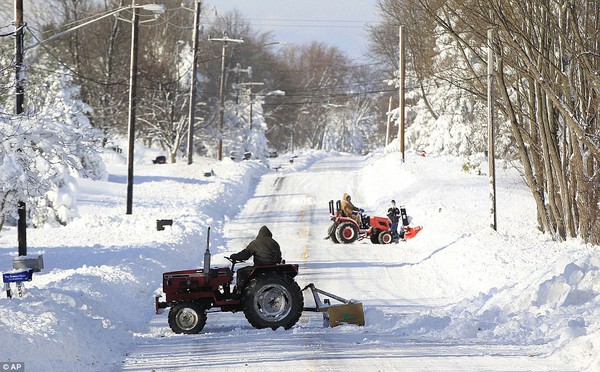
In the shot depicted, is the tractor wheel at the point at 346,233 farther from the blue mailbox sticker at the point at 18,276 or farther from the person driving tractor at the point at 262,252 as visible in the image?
the blue mailbox sticker at the point at 18,276

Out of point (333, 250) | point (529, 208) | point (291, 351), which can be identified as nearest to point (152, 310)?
point (291, 351)

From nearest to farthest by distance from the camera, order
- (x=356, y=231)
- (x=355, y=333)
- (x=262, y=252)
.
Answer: (x=355, y=333) < (x=262, y=252) < (x=356, y=231)

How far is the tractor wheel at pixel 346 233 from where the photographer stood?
2606cm

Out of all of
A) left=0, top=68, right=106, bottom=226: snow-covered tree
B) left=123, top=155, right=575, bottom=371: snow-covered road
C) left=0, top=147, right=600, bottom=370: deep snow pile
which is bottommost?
left=123, top=155, right=575, bottom=371: snow-covered road

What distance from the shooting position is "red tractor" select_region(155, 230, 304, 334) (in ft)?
42.0

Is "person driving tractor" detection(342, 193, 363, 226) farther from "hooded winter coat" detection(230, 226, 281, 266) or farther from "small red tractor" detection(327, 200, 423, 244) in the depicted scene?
"hooded winter coat" detection(230, 226, 281, 266)

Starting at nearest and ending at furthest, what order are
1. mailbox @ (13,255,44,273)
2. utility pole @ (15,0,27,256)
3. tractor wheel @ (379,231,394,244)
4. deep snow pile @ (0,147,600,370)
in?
deep snow pile @ (0,147,600,370) < mailbox @ (13,255,44,273) < utility pole @ (15,0,27,256) < tractor wheel @ (379,231,394,244)

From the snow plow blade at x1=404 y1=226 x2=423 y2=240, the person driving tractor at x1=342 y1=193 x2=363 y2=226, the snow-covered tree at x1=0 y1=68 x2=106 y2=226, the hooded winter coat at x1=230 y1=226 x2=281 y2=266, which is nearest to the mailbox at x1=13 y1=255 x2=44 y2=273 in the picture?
the snow-covered tree at x1=0 y1=68 x2=106 y2=226

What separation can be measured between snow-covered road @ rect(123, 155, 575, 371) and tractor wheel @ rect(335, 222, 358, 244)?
342 mm

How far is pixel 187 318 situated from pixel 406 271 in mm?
8883

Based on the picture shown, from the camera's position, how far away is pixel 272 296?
1292cm

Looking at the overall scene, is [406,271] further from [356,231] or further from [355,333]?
[355,333]

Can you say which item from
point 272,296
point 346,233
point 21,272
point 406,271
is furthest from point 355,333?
point 346,233

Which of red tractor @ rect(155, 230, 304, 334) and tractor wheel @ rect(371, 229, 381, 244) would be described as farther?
tractor wheel @ rect(371, 229, 381, 244)
